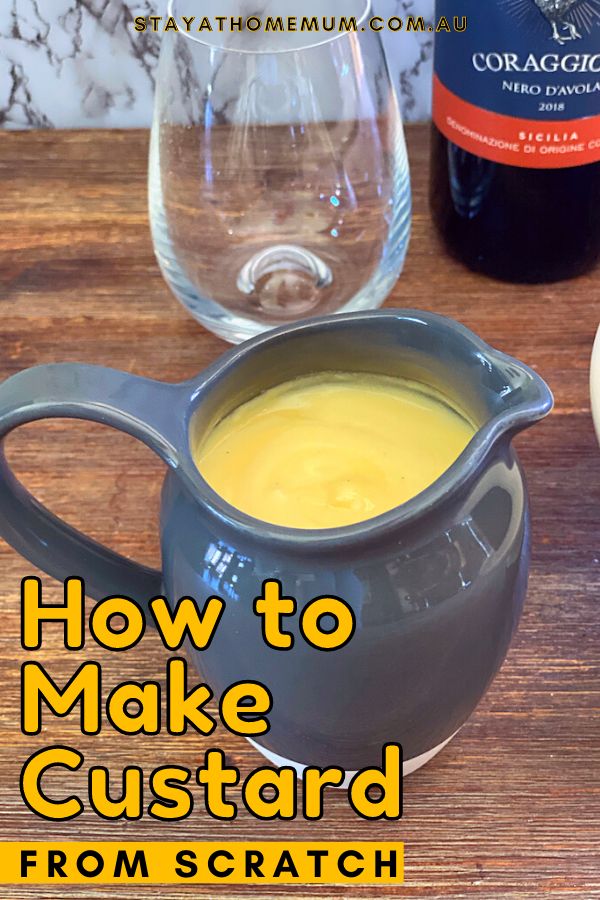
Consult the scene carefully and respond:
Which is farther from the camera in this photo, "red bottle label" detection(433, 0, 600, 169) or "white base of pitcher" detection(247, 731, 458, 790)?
"red bottle label" detection(433, 0, 600, 169)

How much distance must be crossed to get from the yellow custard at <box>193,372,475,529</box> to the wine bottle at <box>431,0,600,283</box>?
0.67ft

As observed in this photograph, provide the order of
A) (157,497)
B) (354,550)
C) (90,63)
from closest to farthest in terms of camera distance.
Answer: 1. (354,550)
2. (157,497)
3. (90,63)

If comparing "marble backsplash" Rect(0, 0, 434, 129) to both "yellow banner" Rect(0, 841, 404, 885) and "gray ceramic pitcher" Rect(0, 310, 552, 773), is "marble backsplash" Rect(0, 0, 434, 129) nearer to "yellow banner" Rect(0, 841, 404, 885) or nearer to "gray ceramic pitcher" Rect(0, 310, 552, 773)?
"gray ceramic pitcher" Rect(0, 310, 552, 773)

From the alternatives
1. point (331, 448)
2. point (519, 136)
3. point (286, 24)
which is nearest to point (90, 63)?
point (286, 24)

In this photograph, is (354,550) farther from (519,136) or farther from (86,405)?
(519,136)

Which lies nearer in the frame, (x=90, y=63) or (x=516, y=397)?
(x=516, y=397)

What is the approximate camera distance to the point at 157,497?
18.1 inches

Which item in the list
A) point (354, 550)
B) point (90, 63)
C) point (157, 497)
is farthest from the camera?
point (90, 63)

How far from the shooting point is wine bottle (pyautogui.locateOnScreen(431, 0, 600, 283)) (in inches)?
18.3

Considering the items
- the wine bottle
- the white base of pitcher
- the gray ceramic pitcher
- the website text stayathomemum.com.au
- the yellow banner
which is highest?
the website text stayathomemum.com.au

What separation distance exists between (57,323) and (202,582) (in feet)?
0.95

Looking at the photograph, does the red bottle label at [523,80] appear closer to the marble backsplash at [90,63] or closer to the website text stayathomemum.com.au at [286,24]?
the website text stayathomemum.com.au at [286,24]

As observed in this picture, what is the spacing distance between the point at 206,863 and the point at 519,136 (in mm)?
345

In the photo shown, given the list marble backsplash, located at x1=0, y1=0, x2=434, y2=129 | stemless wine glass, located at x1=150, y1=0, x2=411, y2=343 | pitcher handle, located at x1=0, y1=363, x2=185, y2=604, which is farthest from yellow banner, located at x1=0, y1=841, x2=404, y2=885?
marble backsplash, located at x1=0, y1=0, x2=434, y2=129
